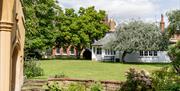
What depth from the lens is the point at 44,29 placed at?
58.0 metres

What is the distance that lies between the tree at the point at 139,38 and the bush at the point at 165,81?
34.0 metres

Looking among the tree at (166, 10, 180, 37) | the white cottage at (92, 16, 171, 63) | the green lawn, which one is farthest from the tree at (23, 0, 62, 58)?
the tree at (166, 10, 180, 37)

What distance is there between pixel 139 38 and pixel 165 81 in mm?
35753

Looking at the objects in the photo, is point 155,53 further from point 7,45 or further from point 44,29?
point 7,45

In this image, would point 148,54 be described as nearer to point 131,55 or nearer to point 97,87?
point 131,55

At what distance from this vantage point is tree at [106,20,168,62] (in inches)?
2016

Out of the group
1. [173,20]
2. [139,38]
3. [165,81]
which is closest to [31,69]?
[165,81]

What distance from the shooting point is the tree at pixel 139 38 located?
51.2m

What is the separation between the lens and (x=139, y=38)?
51188 mm

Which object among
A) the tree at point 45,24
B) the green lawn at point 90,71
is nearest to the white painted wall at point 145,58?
the tree at point 45,24

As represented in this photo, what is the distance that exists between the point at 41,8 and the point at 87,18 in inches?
547

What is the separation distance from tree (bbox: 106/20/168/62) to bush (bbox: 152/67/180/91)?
3403 cm

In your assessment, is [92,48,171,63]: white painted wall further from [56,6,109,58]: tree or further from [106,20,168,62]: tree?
[106,20,168,62]: tree

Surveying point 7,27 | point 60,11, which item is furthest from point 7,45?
point 60,11
